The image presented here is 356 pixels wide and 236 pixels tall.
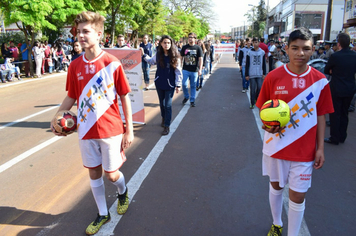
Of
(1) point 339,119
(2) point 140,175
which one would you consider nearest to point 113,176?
(2) point 140,175

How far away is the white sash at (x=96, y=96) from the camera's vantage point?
2771 mm

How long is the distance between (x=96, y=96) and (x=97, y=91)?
48 mm

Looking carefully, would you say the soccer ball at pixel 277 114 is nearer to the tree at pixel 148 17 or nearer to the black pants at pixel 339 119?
the black pants at pixel 339 119

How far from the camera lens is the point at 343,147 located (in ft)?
18.6

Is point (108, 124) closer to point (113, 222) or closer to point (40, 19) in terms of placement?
point (113, 222)

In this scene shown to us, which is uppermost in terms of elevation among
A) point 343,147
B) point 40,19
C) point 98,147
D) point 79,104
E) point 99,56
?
point 40,19

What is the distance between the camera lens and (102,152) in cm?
288

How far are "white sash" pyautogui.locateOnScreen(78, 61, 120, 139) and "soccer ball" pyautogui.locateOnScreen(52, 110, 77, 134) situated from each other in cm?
10

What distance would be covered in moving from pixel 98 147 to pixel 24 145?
3674 millimetres

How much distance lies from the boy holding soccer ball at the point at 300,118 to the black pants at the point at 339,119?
11.8 feet

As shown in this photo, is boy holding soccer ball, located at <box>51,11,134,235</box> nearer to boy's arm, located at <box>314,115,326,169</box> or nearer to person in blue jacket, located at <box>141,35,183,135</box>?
boy's arm, located at <box>314,115,326,169</box>

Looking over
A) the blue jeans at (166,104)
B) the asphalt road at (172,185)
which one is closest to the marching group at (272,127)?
the asphalt road at (172,185)

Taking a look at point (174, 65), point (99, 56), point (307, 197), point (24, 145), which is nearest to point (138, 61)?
point (174, 65)

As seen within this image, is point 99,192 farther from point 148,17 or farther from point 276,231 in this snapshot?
point 148,17
